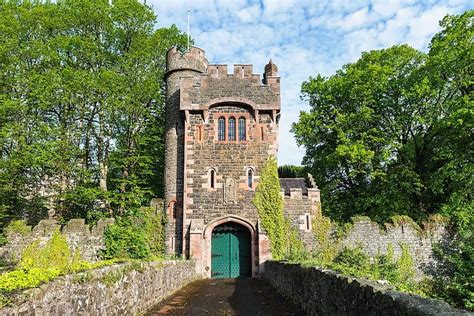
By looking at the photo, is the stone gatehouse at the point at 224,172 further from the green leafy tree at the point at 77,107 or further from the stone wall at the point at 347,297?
the stone wall at the point at 347,297

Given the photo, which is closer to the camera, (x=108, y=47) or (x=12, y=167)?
(x=12, y=167)

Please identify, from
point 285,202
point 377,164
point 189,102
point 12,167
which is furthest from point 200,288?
point 377,164

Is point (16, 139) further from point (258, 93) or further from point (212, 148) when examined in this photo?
point (258, 93)

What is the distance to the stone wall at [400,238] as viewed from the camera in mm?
20266

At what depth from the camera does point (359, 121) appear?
2455cm

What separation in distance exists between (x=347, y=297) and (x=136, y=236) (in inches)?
591

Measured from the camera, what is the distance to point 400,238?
2050 cm

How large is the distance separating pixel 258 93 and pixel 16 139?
13734mm

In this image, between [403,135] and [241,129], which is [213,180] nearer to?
[241,129]

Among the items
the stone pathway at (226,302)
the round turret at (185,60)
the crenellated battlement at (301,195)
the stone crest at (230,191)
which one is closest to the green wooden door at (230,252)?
the stone crest at (230,191)

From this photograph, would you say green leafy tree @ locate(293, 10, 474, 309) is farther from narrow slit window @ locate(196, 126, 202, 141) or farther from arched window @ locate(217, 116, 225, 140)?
narrow slit window @ locate(196, 126, 202, 141)

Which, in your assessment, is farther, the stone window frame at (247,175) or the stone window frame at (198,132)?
the stone window frame at (198,132)

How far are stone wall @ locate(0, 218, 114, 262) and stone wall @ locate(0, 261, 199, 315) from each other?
32.2 ft

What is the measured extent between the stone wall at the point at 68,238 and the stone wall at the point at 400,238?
12726 millimetres
